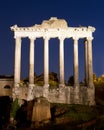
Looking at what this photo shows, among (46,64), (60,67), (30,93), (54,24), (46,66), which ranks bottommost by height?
(30,93)

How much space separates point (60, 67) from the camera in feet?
224

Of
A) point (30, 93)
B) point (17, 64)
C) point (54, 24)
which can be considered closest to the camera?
point (30, 93)

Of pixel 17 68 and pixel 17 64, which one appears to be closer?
pixel 17 68

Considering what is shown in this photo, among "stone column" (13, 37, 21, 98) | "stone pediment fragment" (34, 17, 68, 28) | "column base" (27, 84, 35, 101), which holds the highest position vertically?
"stone pediment fragment" (34, 17, 68, 28)

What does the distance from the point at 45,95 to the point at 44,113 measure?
8854 mm

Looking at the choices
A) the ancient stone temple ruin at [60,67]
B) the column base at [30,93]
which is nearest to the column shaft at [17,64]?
the ancient stone temple ruin at [60,67]

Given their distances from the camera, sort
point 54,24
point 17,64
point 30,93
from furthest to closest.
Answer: point 54,24 → point 17,64 → point 30,93

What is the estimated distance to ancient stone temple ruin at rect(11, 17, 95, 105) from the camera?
219 feet

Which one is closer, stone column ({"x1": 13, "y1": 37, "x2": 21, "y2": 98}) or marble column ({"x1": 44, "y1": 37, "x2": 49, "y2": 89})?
stone column ({"x1": 13, "y1": 37, "x2": 21, "y2": 98})

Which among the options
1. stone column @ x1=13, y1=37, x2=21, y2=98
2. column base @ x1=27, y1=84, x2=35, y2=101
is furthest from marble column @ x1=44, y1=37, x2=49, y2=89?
stone column @ x1=13, y1=37, x2=21, y2=98

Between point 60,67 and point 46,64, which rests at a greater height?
point 46,64

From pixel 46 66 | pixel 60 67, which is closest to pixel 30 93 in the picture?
pixel 46 66

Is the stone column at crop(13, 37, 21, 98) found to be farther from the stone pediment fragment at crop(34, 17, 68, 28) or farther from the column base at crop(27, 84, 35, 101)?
the stone pediment fragment at crop(34, 17, 68, 28)

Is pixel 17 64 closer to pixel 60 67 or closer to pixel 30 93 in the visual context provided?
pixel 30 93
